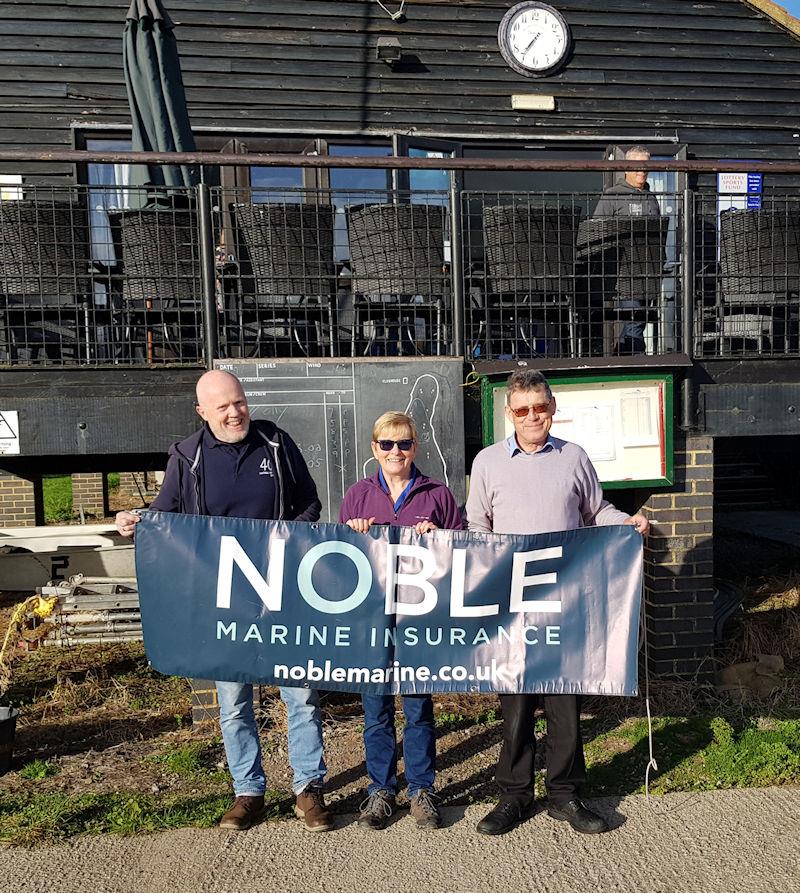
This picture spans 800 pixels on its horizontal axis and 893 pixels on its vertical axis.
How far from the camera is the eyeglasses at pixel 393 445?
3.42 metres

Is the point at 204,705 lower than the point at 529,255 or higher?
lower

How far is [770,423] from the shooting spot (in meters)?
5.24

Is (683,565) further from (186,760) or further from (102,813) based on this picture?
(102,813)

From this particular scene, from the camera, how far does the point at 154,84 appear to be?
5.98 metres

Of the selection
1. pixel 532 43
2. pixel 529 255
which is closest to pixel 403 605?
pixel 529 255

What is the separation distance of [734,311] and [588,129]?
14.5 feet

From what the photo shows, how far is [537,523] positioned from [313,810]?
1519 mm

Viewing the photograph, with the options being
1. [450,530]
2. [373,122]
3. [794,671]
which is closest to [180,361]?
[450,530]

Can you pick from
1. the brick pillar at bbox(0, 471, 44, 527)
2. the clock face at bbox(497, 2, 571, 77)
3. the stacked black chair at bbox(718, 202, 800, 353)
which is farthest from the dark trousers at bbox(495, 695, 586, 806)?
the brick pillar at bbox(0, 471, 44, 527)

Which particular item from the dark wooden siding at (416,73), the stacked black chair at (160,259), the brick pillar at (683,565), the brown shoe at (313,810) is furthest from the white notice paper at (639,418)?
the dark wooden siding at (416,73)

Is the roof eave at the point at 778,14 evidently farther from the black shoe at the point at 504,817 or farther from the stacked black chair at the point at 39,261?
the black shoe at the point at 504,817

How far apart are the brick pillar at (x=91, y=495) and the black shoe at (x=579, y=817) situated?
1261 cm

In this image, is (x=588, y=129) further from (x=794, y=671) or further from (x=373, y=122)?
(x=794, y=671)

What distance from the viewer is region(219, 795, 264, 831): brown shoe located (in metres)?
3.50
